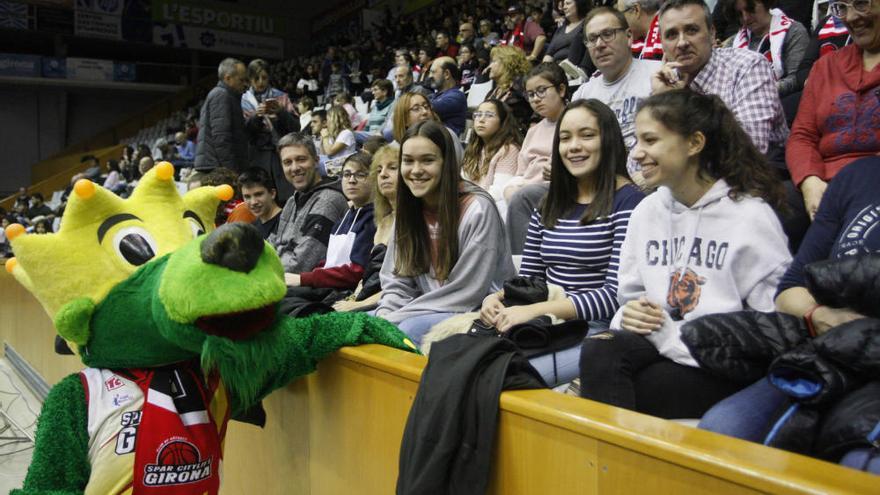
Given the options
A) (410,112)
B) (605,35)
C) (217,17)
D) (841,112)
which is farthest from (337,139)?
(217,17)

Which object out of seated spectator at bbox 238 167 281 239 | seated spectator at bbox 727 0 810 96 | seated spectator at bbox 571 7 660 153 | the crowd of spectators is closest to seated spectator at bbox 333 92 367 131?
the crowd of spectators

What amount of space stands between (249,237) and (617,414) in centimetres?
69

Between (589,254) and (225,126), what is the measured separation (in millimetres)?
2878

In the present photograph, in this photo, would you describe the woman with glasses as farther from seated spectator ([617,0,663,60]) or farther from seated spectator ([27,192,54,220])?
seated spectator ([27,192,54,220])

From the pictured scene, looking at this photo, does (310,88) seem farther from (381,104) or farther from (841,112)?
(841,112)

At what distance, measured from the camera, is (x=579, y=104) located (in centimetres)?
219

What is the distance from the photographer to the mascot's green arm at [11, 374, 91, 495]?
1412mm

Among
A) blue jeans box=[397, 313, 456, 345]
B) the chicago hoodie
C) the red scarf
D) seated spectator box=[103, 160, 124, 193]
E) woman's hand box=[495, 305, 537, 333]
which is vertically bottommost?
the red scarf

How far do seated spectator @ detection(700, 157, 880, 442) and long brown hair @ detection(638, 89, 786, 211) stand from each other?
12cm

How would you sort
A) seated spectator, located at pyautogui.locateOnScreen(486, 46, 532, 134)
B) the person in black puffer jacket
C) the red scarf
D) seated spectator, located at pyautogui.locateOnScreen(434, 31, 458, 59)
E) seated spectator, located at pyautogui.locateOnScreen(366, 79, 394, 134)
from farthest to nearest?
seated spectator, located at pyautogui.locateOnScreen(434, 31, 458, 59) → seated spectator, located at pyautogui.locateOnScreen(366, 79, 394, 134) → seated spectator, located at pyautogui.locateOnScreen(486, 46, 532, 134) → the red scarf → the person in black puffer jacket

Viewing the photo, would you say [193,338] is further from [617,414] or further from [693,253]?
[693,253]

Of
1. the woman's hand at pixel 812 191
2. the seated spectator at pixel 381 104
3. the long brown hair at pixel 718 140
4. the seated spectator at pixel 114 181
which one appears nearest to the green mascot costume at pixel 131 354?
the long brown hair at pixel 718 140

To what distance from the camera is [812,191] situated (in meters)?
1.99

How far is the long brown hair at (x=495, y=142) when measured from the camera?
3834 mm
